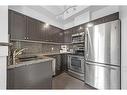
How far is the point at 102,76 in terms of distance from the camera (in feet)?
5.30

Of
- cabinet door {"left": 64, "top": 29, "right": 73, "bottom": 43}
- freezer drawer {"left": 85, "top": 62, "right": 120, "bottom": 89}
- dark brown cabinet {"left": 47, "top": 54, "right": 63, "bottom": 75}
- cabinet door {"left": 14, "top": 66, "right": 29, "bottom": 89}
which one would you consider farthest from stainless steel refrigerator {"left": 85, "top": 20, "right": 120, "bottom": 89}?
cabinet door {"left": 14, "top": 66, "right": 29, "bottom": 89}

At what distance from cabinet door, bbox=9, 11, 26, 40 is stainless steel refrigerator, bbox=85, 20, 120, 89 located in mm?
1125

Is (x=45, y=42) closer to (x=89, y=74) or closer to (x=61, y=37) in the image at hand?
(x=61, y=37)

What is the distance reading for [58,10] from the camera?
1.79 meters

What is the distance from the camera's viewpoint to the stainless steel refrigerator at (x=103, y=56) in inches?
56.6

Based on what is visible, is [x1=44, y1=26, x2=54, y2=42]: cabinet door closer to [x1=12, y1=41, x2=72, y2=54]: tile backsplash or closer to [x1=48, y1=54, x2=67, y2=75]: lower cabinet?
[x1=12, y1=41, x2=72, y2=54]: tile backsplash

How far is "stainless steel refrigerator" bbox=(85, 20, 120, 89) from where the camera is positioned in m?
1.44

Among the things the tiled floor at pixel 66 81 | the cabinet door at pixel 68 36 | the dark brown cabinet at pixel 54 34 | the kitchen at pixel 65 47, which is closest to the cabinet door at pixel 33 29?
the kitchen at pixel 65 47

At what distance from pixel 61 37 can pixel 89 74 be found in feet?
3.32

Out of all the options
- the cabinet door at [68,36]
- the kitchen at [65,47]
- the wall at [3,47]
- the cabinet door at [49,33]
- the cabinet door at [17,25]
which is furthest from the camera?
the cabinet door at [68,36]

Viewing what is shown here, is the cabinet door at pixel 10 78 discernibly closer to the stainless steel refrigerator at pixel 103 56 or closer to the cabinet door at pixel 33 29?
the cabinet door at pixel 33 29
